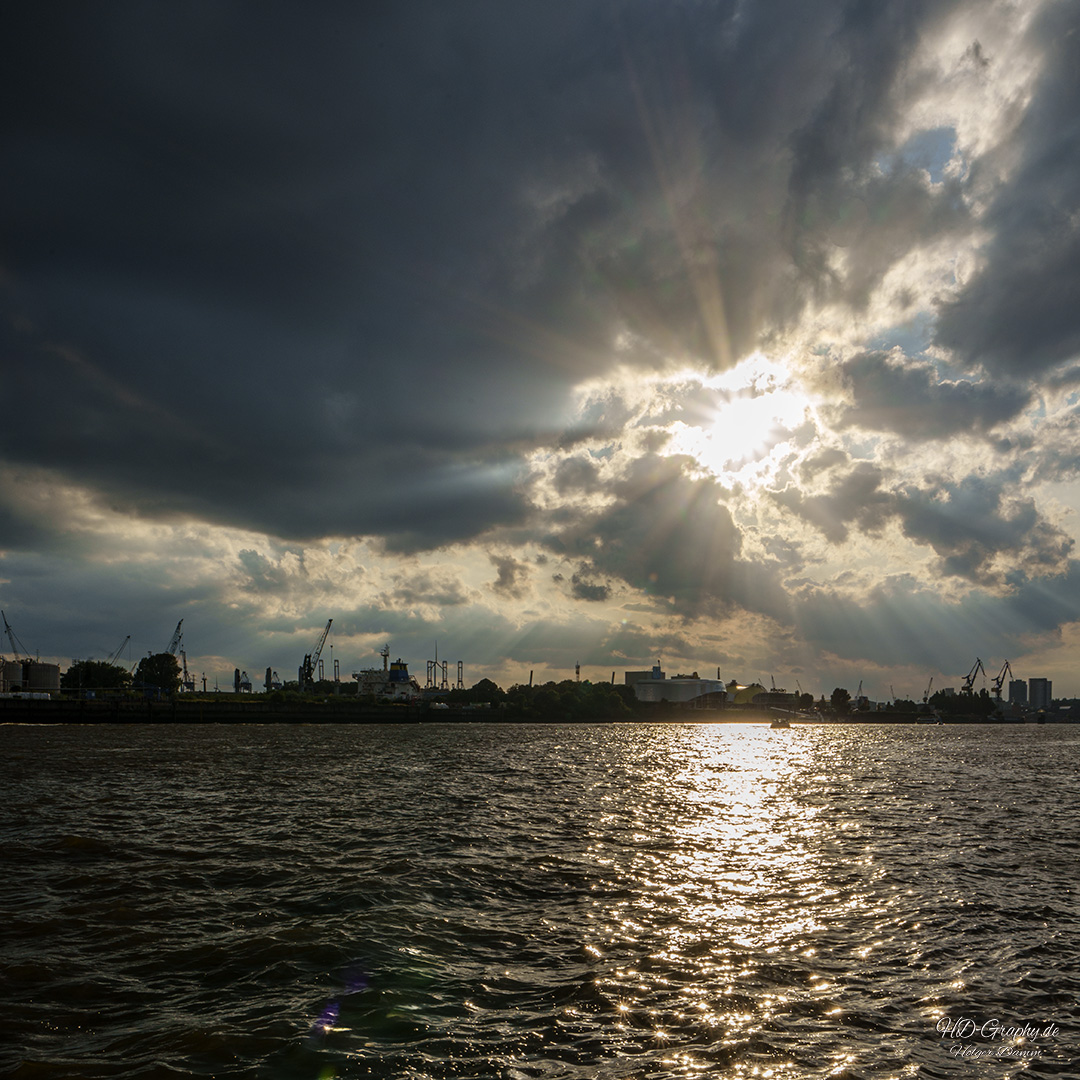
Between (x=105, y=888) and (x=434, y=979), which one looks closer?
(x=434, y=979)

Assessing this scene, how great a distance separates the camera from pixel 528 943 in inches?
730

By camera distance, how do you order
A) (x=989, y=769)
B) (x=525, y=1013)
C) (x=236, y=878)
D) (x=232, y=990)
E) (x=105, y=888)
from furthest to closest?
(x=989, y=769) → (x=236, y=878) → (x=105, y=888) → (x=232, y=990) → (x=525, y=1013)

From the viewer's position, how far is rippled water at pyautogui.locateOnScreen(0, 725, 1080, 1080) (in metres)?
12.7

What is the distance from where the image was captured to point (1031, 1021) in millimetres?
14492

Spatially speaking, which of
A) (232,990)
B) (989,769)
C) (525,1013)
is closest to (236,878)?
(232,990)

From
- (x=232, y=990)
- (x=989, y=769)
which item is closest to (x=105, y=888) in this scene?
(x=232, y=990)

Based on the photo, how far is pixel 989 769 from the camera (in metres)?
84.0

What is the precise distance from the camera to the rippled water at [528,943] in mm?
12680

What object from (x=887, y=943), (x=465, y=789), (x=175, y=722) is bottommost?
(x=175, y=722)

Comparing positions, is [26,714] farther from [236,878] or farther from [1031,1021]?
[1031,1021]

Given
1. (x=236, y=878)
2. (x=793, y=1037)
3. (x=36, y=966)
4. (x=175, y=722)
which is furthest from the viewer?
(x=175, y=722)

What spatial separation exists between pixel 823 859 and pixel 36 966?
2671cm

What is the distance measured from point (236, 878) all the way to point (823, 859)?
2252cm

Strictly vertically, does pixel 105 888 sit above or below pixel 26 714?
above
